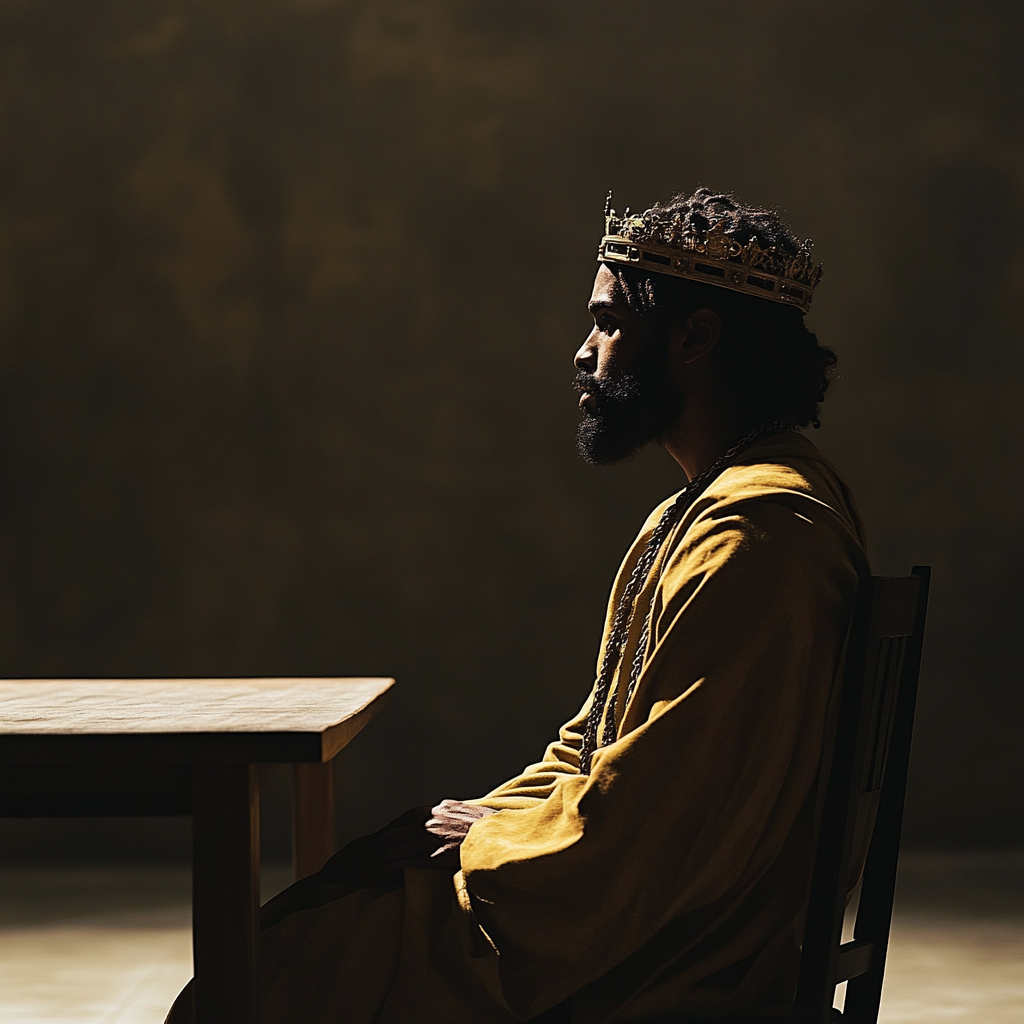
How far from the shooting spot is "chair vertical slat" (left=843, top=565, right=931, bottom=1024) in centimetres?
162

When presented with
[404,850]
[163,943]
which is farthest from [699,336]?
[163,943]

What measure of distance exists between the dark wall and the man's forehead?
2.98 metres

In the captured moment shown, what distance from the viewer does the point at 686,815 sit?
1466 millimetres

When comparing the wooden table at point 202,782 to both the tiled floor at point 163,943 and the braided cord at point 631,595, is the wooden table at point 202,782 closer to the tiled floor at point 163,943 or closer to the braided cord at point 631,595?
the braided cord at point 631,595

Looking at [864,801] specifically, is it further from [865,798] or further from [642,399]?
[642,399]

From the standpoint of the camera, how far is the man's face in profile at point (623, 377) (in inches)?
73.0

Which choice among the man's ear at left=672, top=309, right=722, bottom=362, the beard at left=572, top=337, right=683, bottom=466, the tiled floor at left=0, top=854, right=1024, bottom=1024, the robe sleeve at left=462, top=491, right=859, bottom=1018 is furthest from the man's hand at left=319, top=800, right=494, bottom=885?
the tiled floor at left=0, top=854, right=1024, bottom=1024

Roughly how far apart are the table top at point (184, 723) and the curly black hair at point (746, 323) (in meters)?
0.64

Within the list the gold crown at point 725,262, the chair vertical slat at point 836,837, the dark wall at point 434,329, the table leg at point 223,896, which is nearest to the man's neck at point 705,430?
the gold crown at point 725,262

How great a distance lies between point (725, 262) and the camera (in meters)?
1.83

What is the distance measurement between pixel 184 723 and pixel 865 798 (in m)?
0.74

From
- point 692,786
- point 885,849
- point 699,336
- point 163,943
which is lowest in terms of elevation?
point 163,943

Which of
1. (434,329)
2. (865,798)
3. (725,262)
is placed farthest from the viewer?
(434,329)

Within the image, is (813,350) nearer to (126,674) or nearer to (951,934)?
(951,934)
